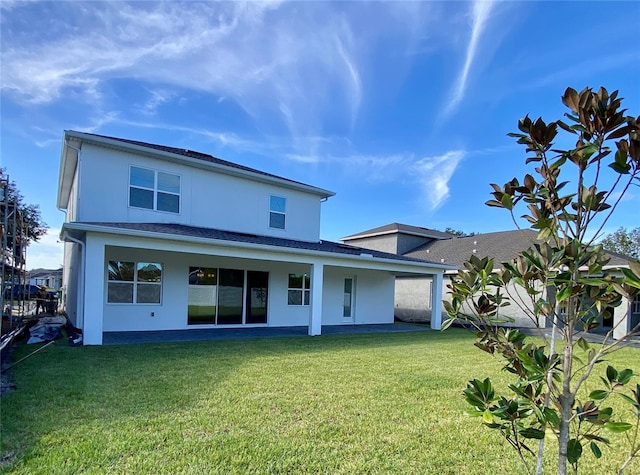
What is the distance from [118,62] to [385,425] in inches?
441

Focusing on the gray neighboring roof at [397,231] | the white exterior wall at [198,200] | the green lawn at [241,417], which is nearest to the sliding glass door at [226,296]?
the white exterior wall at [198,200]

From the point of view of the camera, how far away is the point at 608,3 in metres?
5.02

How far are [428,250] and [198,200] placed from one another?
55.8 ft

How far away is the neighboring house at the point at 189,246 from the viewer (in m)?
10.5

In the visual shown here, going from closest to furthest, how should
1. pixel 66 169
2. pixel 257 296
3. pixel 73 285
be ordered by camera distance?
pixel 66 169 → pixel 73 285 → pixel 257 296

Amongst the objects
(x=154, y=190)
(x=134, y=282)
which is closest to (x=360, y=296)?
(x=134, y=282)

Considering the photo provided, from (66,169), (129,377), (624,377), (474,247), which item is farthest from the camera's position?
(474,247)

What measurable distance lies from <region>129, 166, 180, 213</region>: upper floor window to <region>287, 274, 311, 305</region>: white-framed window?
5.19 meters

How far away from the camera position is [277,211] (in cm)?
1502

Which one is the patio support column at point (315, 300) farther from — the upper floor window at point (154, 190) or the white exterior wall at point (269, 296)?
the upper floor window at point (154, 190)

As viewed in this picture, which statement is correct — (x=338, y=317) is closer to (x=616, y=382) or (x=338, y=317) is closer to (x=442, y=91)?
(x=442, y=91)

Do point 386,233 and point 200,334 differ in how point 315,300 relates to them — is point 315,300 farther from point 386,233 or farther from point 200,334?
point 386,233

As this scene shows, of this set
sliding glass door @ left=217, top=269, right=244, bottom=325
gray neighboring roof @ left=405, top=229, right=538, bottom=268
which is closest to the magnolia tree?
sliding glass door @ left=217, top=269, right=244, bottom=325

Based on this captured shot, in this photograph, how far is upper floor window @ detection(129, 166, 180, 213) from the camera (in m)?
12.0
